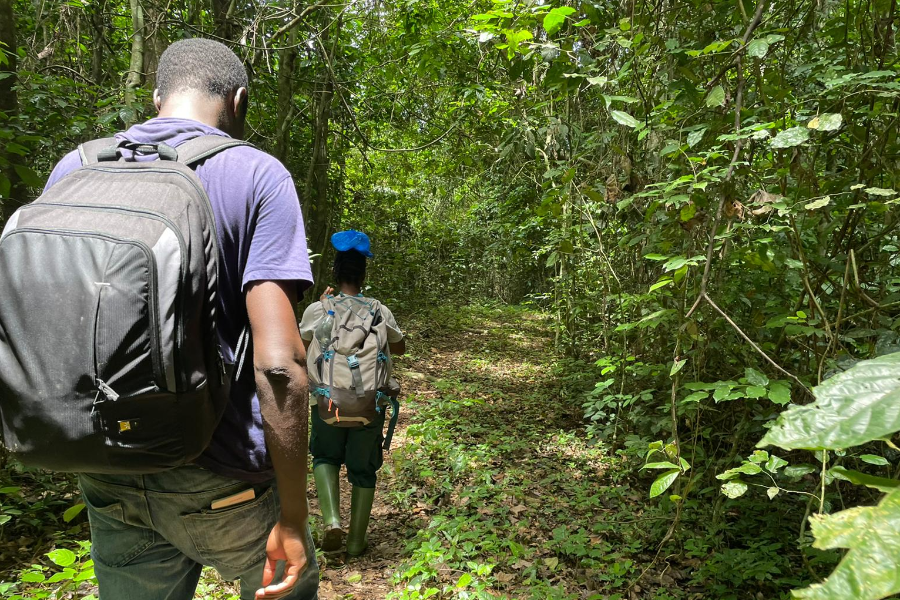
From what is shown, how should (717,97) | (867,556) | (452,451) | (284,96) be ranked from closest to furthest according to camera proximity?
(867,556), (717,97), (452,451), (284,96)

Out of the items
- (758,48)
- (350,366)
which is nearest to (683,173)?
(758,48)

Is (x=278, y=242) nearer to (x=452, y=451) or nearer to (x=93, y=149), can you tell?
(x=93, y=149)

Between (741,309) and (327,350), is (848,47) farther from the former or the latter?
(327,350)

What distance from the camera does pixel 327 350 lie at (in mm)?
3170

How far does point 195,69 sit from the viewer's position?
1396 millimetres

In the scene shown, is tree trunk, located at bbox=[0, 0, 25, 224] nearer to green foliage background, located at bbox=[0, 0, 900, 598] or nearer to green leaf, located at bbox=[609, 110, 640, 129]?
green foliage background, located at bbox=[0, 0, 900, 598]

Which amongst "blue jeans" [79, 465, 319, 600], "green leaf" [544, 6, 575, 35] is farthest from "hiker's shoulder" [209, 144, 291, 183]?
"green leaf" [544, 6, 575, 35]

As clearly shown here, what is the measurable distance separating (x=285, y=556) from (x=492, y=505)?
3.01m

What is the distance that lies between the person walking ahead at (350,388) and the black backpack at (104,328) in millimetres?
1988

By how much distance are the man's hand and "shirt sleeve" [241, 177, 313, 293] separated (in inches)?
22.8

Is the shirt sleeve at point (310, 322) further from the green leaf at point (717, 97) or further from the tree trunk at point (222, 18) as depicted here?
the tree trunk at point (222, 18)

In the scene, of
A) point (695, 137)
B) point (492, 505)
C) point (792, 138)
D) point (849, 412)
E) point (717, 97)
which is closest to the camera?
point (849, 412)

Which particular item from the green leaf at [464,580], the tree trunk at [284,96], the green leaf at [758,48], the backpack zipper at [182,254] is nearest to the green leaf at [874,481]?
the backpack zipper at [182,254]

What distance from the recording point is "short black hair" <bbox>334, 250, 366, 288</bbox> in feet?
11.0
